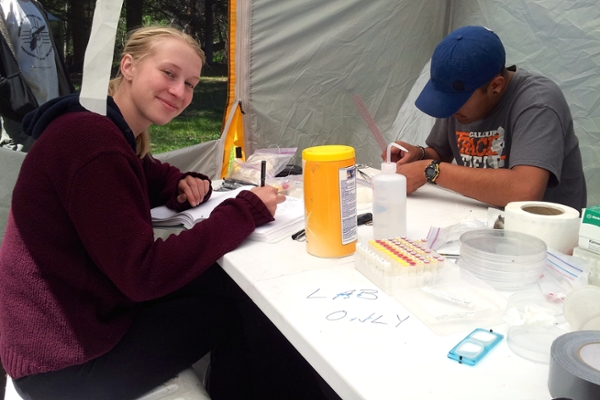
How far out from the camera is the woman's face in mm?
1163

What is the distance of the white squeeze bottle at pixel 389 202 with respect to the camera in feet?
3.00

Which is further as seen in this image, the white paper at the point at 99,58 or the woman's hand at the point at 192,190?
the woman's hand at the point at 192,190

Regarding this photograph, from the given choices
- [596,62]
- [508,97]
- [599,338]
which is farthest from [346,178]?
[596,62]

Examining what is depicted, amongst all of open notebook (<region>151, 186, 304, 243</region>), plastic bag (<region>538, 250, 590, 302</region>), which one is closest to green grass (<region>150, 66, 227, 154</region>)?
open notebook (<region>151, 186, 304, 243</region>)

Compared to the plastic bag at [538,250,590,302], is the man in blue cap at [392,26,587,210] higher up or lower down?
higher up

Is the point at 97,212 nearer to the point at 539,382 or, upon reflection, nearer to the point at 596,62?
the point at 539,382

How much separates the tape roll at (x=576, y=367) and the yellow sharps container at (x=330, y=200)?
43cm

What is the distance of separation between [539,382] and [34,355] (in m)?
0.82

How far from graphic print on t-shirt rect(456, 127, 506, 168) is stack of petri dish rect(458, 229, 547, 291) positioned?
0.72 metres

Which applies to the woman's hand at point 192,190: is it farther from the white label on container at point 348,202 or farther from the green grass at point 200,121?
the green grass at point 200,121

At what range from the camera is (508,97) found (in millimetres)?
1486

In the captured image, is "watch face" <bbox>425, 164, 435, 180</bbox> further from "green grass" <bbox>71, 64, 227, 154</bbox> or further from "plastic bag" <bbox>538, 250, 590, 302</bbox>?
"green grass" <bbox>71, 64, 227, 154</bbox>

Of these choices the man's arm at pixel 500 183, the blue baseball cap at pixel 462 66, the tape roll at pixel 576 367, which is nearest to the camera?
the tape roll at pixel 576 367

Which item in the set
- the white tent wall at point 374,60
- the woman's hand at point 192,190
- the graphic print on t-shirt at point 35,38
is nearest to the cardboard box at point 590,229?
the woman's hand at point 192,190
